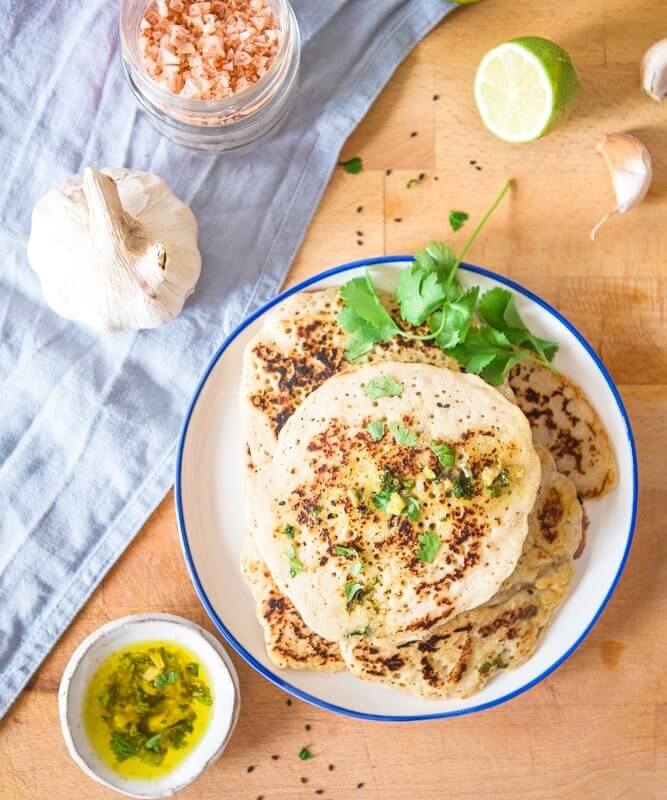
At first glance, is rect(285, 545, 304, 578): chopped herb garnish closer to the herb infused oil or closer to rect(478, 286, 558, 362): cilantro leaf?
the herb infused oil

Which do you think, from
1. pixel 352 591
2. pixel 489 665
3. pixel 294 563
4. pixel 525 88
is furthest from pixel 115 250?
pixel 489 665

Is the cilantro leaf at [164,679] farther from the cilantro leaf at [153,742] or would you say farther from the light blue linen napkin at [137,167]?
the light blue linen napkin at [137,167]

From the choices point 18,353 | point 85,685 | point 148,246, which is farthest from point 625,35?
point 85,685

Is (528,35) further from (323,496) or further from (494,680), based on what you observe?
(494,680)

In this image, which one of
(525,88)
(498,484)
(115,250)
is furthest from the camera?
(525,88)

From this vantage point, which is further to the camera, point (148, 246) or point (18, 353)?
point (18, 353)

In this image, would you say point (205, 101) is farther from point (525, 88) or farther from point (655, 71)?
point (655, 71)

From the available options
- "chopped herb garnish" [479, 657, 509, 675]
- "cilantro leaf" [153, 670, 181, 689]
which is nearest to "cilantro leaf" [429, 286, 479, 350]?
"chopped herb garnish" [479, 657, 509, 675]

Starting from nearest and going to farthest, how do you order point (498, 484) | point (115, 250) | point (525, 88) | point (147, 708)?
1. point (498, 484)
2. point (115, 250)
3. point (525, 88)
4. point (147, 708)
